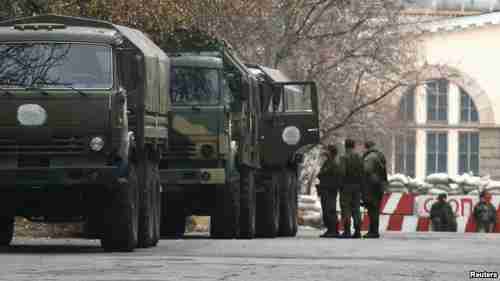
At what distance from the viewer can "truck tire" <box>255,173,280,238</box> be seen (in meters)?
33.2

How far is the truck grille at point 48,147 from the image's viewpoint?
70.0 ft

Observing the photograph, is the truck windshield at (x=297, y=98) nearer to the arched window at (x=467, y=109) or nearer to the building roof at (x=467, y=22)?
the building roof at (x=467, y=22)

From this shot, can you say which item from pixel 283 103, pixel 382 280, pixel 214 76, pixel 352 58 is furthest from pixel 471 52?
pixel 382 280

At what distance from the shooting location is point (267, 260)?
786 inches

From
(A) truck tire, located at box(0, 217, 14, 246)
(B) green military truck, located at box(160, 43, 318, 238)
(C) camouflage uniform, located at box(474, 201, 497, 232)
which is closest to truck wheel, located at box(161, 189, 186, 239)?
(B) green military truck, located at box(160, 43, 318, 238)

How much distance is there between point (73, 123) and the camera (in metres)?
21.3

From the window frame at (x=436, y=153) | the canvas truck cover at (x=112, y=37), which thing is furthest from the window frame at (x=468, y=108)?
the canvas truck cover at (x=112, y=37)

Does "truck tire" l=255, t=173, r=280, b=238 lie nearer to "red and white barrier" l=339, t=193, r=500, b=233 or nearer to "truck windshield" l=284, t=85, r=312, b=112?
"truck windshield" l=284, t=85, r=312, b=112

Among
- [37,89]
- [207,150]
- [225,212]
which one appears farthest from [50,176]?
[225,212]

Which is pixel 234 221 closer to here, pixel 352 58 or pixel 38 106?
pixel 38 106

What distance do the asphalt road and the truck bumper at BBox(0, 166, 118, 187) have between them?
734 millimetres

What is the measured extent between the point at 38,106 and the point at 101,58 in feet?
3.66

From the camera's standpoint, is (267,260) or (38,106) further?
(38,106)

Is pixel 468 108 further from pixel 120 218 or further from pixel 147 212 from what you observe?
pixel 120 218
